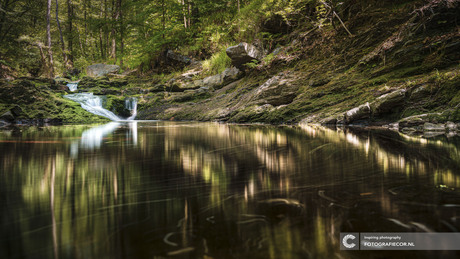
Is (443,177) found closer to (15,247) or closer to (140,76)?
(15,247)

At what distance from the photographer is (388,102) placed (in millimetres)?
6043

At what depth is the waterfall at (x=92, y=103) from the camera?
45.2 feet

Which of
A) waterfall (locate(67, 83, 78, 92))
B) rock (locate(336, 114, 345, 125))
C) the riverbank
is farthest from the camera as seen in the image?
waterfall (locate(67, 83, 78, 92))

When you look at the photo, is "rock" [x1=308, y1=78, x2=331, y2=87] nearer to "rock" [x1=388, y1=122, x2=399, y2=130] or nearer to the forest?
the forest

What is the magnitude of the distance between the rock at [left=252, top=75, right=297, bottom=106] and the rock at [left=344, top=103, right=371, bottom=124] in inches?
106

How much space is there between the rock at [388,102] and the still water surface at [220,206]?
4.01 meters

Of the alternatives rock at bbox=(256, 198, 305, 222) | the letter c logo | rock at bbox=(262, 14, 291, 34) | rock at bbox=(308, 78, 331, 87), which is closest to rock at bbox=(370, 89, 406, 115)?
rock at bbox=(308, 78, 331, 87)

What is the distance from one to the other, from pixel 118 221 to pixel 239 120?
8.62m

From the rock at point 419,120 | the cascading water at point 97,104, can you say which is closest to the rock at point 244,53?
the cascading water at point 97,104

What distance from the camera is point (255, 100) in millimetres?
9953

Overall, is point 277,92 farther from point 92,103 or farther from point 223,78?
point 92,103

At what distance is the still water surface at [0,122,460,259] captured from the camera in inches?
36.3

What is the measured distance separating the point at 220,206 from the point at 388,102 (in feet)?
20.5

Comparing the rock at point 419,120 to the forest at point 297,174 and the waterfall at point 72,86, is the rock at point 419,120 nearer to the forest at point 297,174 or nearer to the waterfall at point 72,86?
the forest at point 297,174
